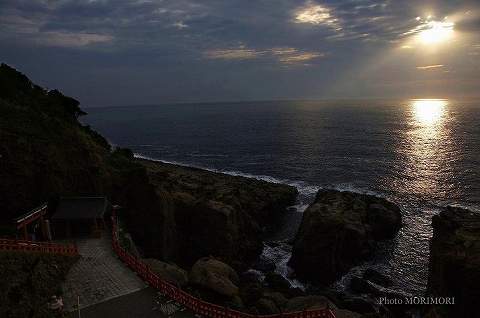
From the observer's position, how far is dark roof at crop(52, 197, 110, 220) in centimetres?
3350

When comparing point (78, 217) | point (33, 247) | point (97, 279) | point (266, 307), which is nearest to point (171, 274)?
point (97, 279)

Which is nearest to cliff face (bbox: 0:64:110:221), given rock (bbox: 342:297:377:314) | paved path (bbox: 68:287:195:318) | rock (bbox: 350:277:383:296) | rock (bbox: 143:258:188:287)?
rock (bbox: 143:258:188:287)

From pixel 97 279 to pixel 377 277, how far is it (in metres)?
33.4

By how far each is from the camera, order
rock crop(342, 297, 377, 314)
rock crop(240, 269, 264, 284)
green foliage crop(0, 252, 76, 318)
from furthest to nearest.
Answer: rock crop(240, 269, 264, 284) → rock crop(342, 297, 377, 314) → green foliage crop(0, 252, 76, 318)

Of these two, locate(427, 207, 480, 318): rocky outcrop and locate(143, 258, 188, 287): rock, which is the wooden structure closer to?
locate(143, 258, 188, 287): rock

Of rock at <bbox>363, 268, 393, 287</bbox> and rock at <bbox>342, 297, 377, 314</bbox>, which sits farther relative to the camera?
rock at <bbox>363, 268, 393, 287</bbox>

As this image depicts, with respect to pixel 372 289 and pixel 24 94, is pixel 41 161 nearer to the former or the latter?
pixel 24 94

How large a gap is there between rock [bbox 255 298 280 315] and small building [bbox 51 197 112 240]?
16.6 m

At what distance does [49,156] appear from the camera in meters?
37.4

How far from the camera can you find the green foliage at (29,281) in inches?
844

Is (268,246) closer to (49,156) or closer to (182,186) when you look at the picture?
(182,186)

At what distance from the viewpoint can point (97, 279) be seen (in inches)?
1062

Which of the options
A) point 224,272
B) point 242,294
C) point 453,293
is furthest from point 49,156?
point 453,293

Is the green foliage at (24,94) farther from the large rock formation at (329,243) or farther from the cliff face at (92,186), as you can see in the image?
the large rock formation at (329,243)
